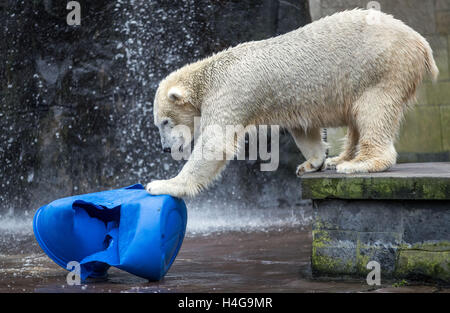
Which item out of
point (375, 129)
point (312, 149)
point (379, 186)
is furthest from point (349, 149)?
point (379, 186)

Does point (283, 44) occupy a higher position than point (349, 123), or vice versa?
point (283, 44)

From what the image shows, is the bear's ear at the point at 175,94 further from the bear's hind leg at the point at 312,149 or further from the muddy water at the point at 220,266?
the muddy water at the point at 220,266

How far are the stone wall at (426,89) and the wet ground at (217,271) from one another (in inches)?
80.3

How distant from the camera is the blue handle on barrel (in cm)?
320

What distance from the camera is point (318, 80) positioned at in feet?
12.3

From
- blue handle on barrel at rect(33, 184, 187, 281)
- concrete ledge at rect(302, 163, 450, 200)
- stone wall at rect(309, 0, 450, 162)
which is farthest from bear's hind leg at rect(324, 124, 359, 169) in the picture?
stone wall at rect(309, 0, 450, 162)

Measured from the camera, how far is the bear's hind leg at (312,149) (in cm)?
417

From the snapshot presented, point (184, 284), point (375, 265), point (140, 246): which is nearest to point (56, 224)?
point (140, 246)

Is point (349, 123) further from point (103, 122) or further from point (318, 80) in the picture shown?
point (103, 122)

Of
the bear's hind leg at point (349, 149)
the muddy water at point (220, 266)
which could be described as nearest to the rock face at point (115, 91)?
the muddy water at point (220, 266)

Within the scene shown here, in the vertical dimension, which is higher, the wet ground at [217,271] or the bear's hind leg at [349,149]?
the bear's hind leg at [349,149]

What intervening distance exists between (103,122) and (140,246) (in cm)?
413

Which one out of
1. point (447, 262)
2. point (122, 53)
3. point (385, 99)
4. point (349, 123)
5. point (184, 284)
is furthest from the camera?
point (122, 53)

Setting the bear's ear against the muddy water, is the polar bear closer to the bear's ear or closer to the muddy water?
the bear's ear
